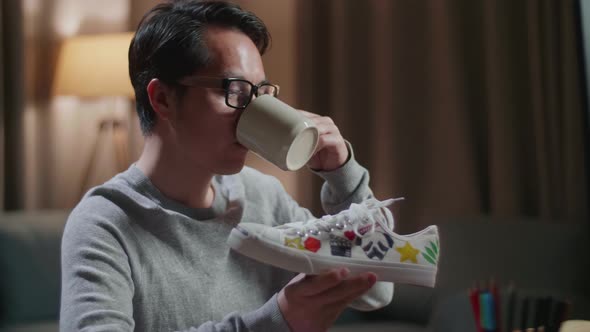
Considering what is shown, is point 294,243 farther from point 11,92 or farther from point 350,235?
point 11,92

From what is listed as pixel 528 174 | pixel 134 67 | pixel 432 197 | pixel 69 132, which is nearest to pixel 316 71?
pixel 432 197

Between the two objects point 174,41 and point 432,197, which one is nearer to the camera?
point 174,41

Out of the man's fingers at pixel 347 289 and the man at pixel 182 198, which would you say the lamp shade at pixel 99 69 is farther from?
the man's fingers at pixel 347 289

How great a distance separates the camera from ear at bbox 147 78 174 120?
1064mm

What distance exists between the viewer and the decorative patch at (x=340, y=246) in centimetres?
87

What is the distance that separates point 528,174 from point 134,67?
1835mm

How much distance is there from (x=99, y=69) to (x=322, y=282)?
2.22 m

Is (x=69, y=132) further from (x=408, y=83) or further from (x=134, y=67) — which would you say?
(x=134, y=67)

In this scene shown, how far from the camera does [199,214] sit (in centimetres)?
113

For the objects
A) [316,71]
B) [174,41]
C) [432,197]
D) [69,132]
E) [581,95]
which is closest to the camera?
[174,41]

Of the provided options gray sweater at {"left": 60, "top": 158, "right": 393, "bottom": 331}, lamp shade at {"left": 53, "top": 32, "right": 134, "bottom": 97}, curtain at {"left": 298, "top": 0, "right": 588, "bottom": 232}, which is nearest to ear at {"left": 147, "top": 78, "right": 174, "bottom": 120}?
gray sweater at {"left": 60, "top": 158, "right": 393, "bottom": 331}

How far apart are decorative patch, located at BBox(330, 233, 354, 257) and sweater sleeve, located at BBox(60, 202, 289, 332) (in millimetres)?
95

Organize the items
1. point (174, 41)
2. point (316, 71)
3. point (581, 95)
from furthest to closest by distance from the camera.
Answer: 1. point (316, 71)
2. point (581, 95)
3. point (174, 41)

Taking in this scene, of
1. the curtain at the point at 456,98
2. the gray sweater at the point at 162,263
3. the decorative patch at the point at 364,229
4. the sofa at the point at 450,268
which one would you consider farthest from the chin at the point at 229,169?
the curtain at the point at 456,98
